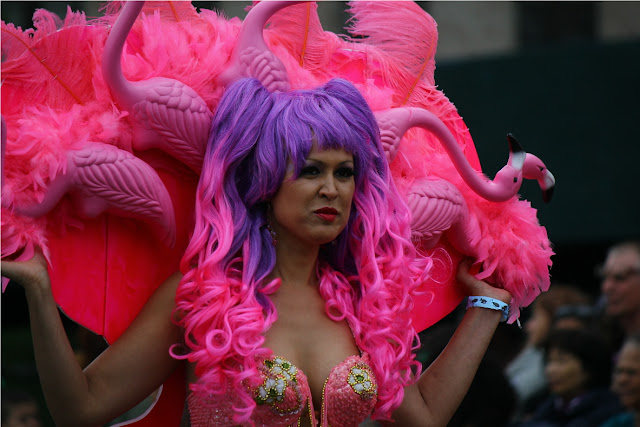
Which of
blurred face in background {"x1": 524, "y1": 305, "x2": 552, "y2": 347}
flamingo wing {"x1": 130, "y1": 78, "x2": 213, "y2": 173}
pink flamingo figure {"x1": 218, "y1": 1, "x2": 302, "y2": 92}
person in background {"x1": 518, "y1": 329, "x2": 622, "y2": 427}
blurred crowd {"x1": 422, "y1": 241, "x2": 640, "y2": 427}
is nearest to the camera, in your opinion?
flamingo wing {"x1": 130, "y1": 78, "x2": 213, "y2": 173}

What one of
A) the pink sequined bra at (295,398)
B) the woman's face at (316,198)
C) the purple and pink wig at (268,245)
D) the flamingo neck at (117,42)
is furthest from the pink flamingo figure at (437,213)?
the flamingo neck at (117,42)

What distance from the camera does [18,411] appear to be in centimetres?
486

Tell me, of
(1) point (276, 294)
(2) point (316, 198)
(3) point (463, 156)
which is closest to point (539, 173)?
(3) point (463, 156)

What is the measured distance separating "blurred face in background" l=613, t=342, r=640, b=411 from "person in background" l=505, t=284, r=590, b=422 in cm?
73

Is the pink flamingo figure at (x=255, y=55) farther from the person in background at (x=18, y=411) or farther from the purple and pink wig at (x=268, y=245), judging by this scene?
the person in background at (x=18, y=411)

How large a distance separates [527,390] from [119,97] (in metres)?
3.50

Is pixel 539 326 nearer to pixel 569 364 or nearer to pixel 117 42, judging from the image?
pixel 569 364

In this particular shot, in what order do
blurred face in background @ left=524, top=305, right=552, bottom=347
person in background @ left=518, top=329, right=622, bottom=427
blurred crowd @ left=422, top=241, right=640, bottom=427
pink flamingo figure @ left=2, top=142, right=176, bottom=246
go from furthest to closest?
blurred face in background @ left=524, top=305, right=552, bottom=347
person in background @ left=518, top=329, right=622, bottom=427
blurred crowd @ left=422, top=241, right=640, bottom=427
pink flamingo figure @ left=2, top=142, right=176, bottom=246

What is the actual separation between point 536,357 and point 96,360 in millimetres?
3414

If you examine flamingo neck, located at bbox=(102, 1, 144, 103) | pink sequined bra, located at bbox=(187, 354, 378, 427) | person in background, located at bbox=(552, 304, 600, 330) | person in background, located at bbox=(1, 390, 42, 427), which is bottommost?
person in background, located at bbox=(1, 390, 42, 427)

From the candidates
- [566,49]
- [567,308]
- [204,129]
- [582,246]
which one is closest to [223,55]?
[204,129]

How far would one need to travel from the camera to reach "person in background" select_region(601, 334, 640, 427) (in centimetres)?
423

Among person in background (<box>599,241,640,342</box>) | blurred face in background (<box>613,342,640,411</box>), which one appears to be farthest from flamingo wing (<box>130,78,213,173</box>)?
person in background (<box>599,241,640,342</box>)

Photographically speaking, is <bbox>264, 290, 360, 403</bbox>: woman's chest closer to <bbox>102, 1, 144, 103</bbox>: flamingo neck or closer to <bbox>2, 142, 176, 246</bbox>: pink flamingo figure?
<bbox>2, 142, 176, 246</bbox>: pink flamingo figure
